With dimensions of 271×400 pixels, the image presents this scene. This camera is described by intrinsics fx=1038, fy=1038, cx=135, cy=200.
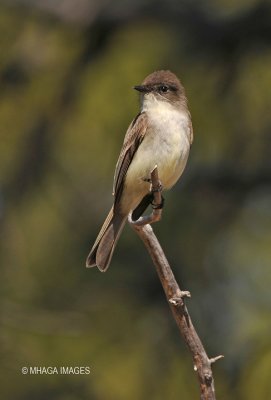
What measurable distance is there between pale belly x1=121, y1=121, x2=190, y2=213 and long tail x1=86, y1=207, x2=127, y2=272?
2.6 inches

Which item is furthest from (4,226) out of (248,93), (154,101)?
(154,101)

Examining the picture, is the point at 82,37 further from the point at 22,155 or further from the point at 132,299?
the point at 132,299

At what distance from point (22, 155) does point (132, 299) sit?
4.50ft

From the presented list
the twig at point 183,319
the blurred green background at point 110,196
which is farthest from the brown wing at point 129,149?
the blurred green background at point 110,196

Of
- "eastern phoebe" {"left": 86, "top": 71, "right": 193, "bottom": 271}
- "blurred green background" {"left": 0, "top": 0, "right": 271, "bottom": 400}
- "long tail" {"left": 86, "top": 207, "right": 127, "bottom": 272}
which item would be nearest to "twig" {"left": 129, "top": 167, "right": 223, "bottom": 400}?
"long tail" {"left": 86, "top": 207, "right": 127, "bottom": 272}

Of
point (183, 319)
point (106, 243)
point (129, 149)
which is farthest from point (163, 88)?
point (183, 319)

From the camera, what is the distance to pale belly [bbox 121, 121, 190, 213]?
5.11 meters

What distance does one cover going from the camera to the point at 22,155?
7.88m

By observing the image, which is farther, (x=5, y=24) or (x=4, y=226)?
(x=5, y=24)

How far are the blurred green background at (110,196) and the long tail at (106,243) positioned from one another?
2.24 metres

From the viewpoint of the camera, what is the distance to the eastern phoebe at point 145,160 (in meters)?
5.11

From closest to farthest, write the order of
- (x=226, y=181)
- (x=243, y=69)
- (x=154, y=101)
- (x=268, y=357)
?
(x=154, y=101) → (x=268, y=357) → (x=226, y=181) → (x=243, y=69)

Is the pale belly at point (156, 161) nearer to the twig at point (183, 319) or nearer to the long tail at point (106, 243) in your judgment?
the long tail at point (106, 243)

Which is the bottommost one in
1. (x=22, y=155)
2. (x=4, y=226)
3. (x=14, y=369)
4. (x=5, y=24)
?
(x=14, y=369)
